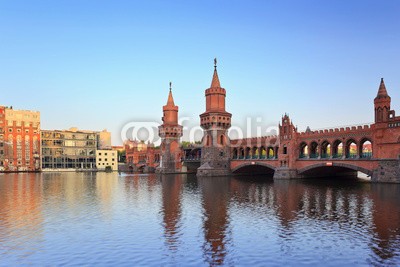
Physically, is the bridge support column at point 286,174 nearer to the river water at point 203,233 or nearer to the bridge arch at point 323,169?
the bridge arch at point 323,169

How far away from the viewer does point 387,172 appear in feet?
181

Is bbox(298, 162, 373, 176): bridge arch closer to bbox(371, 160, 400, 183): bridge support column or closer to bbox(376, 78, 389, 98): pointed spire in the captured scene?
bbox(371, 160, 400, 183): bridge support column

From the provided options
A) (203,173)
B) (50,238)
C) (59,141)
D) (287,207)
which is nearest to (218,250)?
(50,238)

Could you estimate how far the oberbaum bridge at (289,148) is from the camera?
56.1 metres

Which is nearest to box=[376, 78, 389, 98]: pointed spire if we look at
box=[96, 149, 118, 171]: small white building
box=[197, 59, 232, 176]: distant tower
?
box=[197, 59, 232, 176]: distant tower

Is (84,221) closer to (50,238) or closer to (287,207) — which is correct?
(50,238)

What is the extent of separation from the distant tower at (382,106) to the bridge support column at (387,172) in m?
7.12

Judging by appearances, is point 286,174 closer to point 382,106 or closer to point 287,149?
point 287,149

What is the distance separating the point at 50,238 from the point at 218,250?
1164cm

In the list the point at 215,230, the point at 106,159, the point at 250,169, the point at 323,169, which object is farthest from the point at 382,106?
the point at 106,159

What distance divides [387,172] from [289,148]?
71.7ft

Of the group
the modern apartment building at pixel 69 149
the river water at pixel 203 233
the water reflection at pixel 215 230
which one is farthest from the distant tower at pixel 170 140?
the water reflection at pixel 215 230

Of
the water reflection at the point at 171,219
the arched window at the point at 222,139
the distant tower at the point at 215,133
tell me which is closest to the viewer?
the water reflection at the point at 171,219

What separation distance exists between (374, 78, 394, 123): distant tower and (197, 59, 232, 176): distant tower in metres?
40.8
